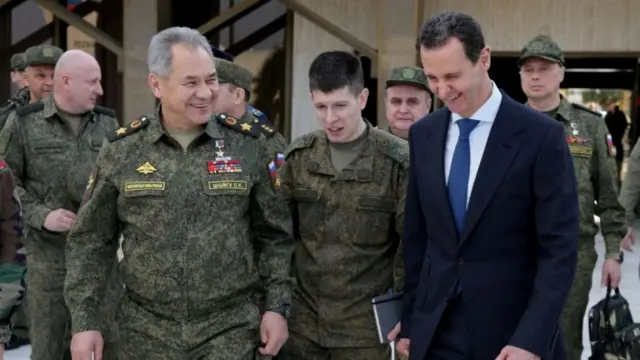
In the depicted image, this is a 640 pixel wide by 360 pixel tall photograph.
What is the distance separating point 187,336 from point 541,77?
98.6 inches

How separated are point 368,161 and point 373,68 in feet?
25.8

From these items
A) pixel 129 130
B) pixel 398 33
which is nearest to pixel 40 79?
pixel 129 130

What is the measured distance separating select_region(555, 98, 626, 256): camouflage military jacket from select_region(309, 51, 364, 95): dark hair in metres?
1.59

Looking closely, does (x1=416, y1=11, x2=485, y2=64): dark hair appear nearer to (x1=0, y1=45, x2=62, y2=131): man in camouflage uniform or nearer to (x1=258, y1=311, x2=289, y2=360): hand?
(x1=258, y1=311, x2=289, y2=360): hand

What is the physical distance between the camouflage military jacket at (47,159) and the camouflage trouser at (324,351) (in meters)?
1.55

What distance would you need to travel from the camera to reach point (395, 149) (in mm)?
3297

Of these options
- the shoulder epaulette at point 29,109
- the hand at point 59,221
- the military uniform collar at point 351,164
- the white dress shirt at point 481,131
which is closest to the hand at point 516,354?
the white dress shirt at point 481,131

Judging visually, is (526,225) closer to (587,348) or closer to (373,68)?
(587,348)

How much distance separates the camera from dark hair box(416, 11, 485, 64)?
2.39 meters

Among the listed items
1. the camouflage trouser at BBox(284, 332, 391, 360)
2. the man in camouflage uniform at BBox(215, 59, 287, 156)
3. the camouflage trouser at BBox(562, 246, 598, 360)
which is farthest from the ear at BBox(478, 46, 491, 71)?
the camouflage trouser at BBox(562, 246, 598, 360)

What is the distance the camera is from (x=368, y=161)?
328 cm

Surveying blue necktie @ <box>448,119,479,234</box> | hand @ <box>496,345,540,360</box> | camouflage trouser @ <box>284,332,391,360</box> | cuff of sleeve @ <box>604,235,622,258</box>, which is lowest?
camouflage trouser @ <box>284,332,391,360</box>

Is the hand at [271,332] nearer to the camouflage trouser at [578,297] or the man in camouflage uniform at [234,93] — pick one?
the man in camouflage uniform at [234,93]

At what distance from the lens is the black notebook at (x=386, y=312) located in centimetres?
291
